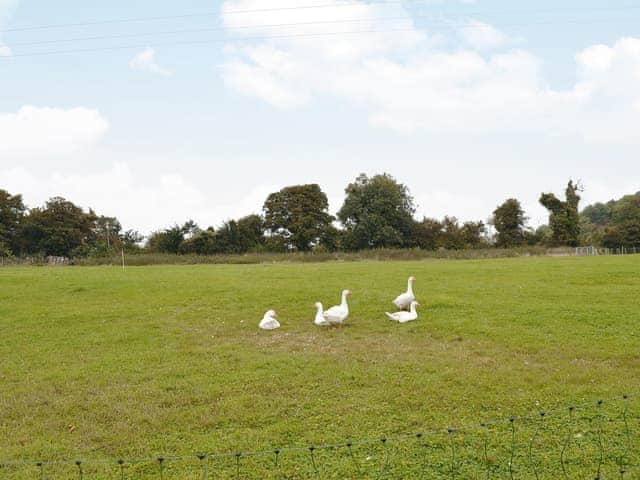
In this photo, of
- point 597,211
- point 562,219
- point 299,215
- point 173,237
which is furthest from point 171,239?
point 597,211

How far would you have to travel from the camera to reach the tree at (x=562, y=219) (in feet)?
243

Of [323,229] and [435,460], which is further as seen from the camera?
[323,229]

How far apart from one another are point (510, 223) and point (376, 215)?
2075cm

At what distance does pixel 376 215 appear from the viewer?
259 feet

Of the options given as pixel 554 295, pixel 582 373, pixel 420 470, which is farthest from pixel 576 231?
pixel 420 470

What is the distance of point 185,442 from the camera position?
7.95 meters

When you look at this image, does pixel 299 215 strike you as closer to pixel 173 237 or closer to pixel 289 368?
pixel 173 237

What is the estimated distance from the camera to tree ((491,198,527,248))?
7762cm

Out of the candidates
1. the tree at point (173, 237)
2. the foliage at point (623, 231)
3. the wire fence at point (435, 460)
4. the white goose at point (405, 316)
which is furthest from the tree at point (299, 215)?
the wire fence at point (435, 460)

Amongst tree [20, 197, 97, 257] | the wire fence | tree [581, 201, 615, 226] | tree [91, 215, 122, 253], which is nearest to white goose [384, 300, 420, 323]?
the wire fence

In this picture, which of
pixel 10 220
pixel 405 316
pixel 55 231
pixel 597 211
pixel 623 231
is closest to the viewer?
pixel 405 316

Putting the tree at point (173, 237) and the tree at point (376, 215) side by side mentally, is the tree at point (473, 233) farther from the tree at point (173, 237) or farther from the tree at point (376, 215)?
the tree at point (173, 237)

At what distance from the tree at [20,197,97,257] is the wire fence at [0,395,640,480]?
73.8 metres

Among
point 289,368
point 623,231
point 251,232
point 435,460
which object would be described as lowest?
point 435,460
